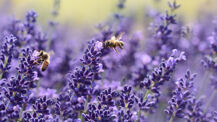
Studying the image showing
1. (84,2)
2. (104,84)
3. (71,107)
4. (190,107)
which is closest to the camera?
(71,107)

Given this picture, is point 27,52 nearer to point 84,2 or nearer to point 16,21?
point 16,21

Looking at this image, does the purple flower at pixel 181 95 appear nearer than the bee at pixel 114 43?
Yes

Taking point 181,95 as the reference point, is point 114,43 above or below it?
Result: above

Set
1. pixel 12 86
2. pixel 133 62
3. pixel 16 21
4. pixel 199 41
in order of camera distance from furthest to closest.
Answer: pixel 199 41
pixel 133 62
pixel 16 21
pixel 12 86

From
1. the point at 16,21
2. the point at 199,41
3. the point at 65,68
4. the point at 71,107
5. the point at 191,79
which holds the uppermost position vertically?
the point at 199,41

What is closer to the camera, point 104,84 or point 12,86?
point 12,86

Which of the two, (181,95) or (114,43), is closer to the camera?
(181,95)

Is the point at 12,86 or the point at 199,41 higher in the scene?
the point at 199,41

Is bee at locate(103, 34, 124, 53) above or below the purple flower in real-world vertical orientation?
above

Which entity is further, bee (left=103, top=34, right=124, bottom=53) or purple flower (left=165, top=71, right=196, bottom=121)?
bee (left=103, top=34, right=124, bottom=53)

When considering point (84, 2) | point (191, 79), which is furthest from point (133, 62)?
point (84, 2)

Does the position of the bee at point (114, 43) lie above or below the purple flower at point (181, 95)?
above
